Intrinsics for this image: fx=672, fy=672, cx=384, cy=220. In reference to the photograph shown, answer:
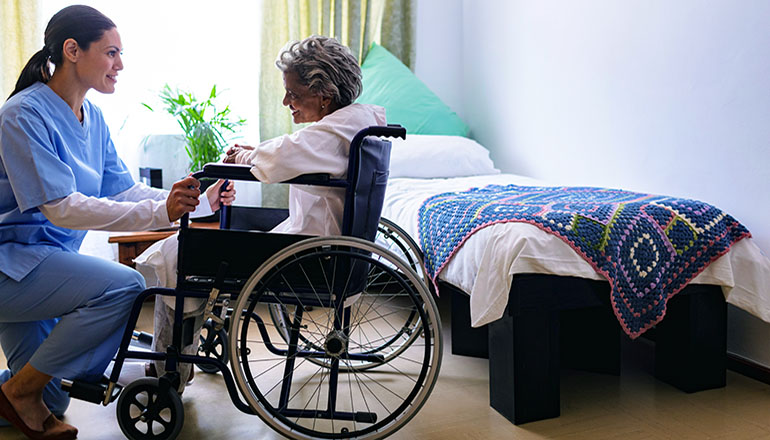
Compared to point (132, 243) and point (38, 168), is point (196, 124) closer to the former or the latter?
point (132, 243)

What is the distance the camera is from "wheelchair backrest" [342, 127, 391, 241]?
1.59 meters

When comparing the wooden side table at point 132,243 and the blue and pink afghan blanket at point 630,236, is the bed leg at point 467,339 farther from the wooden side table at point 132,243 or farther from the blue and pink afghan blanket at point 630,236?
the wooden side table at point 132,243

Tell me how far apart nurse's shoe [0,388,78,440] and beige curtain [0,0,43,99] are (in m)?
1.89

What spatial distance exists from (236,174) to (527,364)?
90 cm

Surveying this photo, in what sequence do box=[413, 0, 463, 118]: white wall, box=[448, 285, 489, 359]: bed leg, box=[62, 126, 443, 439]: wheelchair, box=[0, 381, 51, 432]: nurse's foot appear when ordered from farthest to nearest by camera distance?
1. box=[413, 0, 463, 118]: white wall
2. box=[448, 285, 489, 359]: bed leg
3. box=[0, 381, 51, 432]: nurse's foot
4. box=[62, 126, 443, 439]: wheelchair

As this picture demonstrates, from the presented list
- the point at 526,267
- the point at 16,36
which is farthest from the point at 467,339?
the point at 16,36

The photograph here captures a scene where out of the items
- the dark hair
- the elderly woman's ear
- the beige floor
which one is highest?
the dark hair

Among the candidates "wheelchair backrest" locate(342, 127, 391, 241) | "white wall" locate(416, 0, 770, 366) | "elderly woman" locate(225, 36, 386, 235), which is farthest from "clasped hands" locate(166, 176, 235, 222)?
"white wall" locate(416, 0, 770, 366)

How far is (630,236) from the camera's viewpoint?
1831 millimetres

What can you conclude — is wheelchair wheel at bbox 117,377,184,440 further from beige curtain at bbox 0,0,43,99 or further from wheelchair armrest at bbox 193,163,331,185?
beige curtain at bbox 0,0,43,99

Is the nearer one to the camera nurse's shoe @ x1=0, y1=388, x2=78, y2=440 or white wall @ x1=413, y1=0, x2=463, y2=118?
nurse's shoe @ x1=0, y1=388, x2=78, y2=440

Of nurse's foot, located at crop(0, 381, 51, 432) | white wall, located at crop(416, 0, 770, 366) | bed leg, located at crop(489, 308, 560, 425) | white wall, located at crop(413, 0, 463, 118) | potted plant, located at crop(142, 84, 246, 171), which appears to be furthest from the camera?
white wall, located at crop(413, 0, 463, 118)

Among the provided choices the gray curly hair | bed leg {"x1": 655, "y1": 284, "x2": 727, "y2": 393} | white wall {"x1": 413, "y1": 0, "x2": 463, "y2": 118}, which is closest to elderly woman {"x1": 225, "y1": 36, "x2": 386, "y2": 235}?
the gray curly hair

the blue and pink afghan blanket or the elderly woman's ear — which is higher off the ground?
the elderly woman's ear
